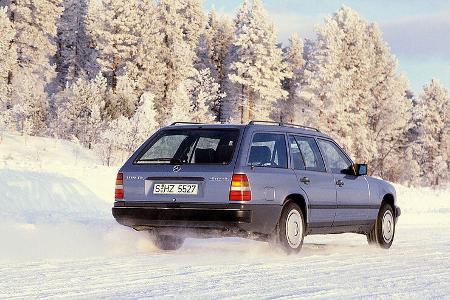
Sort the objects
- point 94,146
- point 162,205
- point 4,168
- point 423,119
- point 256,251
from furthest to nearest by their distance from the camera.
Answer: point 423,119 → point 94,146 → point 4,168 → point 256,251 → point 162,205

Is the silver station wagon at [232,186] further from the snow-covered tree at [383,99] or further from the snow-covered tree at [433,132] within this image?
the snow-covered tree at [433,132]

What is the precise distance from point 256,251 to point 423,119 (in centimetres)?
6820

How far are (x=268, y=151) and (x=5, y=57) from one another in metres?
44.2

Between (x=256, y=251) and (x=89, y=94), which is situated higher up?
(x=89, y=94)

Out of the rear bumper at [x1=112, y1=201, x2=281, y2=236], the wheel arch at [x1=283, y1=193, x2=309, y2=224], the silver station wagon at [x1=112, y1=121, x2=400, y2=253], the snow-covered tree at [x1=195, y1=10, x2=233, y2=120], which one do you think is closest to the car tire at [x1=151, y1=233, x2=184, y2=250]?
the silver station wagon at [x1=112, y1=121, x2=400, y2=253]

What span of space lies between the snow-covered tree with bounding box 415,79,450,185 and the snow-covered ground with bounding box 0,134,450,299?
61167 millimetres

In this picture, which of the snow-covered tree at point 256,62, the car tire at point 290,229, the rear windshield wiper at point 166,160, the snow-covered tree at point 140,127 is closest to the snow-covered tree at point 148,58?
the snow-covered tree at point 256,62

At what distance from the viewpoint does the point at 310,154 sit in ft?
32.0

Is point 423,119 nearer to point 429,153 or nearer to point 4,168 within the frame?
point 429,153

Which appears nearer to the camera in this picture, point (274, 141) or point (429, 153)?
point (274, 141)

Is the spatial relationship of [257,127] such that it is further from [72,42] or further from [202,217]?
[72,42]

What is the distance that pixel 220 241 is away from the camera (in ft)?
36.2

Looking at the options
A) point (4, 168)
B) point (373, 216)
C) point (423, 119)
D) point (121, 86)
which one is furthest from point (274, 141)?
point (423, 119)

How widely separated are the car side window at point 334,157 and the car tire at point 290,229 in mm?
1254
